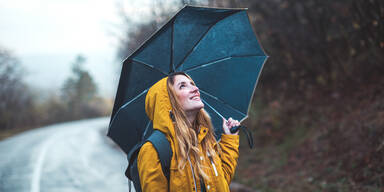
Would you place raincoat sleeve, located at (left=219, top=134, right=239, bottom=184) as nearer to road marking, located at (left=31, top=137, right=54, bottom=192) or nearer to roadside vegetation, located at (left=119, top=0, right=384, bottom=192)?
roadside vegetation, located at (left=119, top=0, right=384, bottom=192)

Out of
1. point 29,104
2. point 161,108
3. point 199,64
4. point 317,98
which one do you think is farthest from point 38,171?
point 29,104

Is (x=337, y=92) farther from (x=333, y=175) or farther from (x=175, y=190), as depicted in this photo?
(x=175, y=190)

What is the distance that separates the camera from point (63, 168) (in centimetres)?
992

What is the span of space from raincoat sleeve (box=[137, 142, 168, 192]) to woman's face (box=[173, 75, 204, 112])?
0.50 metres

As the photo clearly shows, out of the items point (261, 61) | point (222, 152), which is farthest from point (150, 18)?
point (222, 152)

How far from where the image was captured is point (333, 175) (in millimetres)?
5109

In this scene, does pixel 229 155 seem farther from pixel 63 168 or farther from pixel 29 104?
pixel 29 104

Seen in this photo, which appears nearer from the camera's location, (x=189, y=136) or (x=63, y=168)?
(x=189, y=136)

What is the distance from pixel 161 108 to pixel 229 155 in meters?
0.77

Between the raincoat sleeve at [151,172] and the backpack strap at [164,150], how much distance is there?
28 mm

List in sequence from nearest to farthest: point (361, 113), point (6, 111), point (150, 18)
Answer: point (361, 113)
point (150, 18)
point (6, 111)

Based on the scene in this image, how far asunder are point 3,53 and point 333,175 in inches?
1396

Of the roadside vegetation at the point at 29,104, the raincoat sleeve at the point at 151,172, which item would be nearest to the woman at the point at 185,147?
the raincoat sleeve at the point at 151,172

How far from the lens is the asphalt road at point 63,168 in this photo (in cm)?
771
